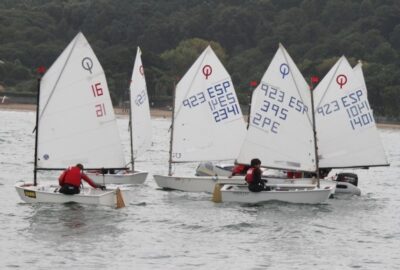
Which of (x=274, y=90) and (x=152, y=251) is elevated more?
(x=274, y=90)

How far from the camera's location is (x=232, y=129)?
47281 mm

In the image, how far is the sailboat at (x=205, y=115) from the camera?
1831 inches

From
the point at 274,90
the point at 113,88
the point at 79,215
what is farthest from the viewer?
the point at 113,88

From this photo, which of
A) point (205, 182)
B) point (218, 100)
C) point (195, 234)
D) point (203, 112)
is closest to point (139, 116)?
point (203, 112)

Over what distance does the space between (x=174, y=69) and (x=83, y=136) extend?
518 ft

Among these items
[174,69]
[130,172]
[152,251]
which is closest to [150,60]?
[174,69]

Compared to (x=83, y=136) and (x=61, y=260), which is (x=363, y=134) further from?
(x=61, y=260)

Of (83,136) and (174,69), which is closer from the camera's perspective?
(83,136)

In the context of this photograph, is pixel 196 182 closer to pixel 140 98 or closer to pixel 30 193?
pixel 30 193

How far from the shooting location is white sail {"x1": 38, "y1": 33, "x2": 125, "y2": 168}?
39312 millimetres

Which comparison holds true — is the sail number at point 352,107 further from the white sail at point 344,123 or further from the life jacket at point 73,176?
the life jacket at point 73,176

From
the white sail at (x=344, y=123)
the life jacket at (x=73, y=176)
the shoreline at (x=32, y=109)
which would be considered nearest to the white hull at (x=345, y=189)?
the white sail at (x=344, y=123)

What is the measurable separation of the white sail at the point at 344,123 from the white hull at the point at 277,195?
705cm

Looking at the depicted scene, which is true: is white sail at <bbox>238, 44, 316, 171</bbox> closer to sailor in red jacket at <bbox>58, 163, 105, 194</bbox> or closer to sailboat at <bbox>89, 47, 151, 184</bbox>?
sailor in red jacket at <bbox>58, 163, 105, 194</bbox>
